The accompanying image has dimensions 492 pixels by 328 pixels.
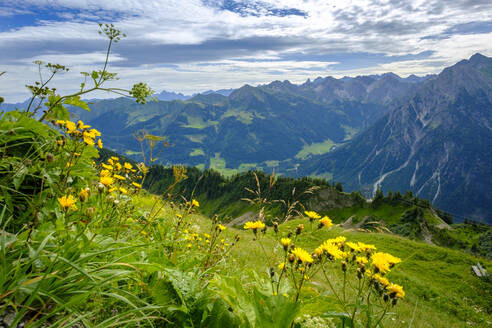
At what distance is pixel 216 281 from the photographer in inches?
89.0

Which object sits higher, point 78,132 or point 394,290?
point 78,132

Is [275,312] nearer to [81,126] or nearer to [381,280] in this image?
[381,280]

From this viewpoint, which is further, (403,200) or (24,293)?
(403,200)

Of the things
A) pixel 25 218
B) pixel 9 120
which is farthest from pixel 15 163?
pixel 9 120

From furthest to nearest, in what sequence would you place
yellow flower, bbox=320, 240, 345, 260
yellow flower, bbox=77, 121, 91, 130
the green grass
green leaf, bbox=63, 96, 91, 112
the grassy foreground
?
the green grass, the grassy foreground, green leaf, bbox=63, 96, 91, 112, yellow flower, bbox=77, 121, 91, 130, yellow flower, bbox=320, 240, 345, 260

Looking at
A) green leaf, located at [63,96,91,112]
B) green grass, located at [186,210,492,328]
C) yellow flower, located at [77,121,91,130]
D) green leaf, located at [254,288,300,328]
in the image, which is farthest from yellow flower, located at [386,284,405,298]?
green leaf, located at [63,96,91,112]

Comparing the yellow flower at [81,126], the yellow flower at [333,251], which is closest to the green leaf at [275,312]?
the yellow flower at [333,251]

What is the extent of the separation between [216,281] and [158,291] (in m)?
0.59

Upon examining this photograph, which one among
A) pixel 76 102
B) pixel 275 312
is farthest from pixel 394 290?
pixel 76 102

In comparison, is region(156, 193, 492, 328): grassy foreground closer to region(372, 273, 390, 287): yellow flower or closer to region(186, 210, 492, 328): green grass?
region(186, 210, 492, 328): green grass

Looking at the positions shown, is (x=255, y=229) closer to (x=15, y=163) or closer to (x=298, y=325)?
(x=298, y=325)

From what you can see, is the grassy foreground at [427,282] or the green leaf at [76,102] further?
the grassy foreground at [427,282]

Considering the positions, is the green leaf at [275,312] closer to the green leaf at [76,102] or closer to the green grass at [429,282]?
the green grass at [429,282]

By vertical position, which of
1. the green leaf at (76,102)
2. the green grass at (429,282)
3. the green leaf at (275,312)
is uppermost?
the green leaf at (76,102)
